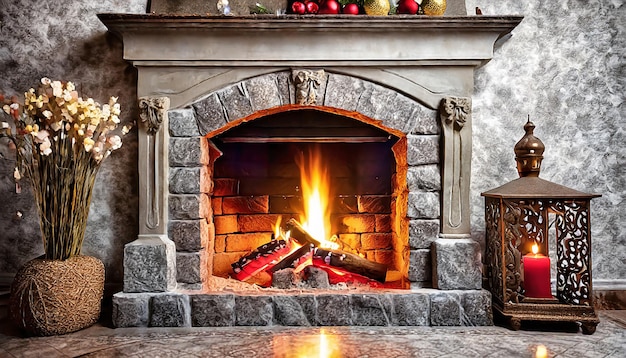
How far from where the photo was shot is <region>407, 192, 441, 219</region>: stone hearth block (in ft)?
7.76

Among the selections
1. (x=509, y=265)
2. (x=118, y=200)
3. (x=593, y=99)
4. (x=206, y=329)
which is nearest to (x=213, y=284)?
(x=206, y=329)

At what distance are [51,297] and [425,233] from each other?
6.31 ft

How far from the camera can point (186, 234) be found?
2348 millimetres

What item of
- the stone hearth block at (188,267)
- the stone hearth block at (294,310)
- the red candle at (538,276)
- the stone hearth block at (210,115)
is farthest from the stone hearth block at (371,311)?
the stone hearth block at (210,115)

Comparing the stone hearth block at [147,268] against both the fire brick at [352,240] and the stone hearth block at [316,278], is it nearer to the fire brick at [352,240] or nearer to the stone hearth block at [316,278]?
the stone hearth block at [316,278]

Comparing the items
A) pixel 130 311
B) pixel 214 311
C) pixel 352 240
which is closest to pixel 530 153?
pixel 352 240

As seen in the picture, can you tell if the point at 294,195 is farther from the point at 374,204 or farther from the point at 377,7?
the point at 377,7

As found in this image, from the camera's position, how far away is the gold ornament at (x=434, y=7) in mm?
2312

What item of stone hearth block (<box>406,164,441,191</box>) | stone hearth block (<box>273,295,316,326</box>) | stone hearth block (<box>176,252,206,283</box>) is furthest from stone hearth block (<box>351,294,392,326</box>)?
stone hearth block (<box>176,252,206,283</box>)

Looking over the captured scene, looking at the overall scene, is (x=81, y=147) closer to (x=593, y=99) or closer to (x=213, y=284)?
(x=213, y=284)

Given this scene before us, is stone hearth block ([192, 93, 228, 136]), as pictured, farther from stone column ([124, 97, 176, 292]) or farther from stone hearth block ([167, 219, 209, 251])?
stone hearth block ([167, 219, 209, 251])

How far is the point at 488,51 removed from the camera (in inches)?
92.2

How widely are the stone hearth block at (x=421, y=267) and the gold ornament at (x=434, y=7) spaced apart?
51.1 inches

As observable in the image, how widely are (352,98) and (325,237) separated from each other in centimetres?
103
